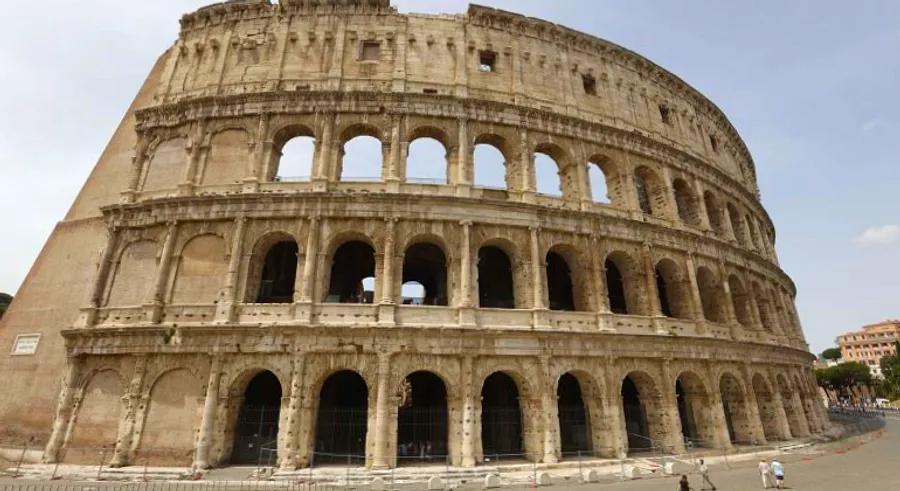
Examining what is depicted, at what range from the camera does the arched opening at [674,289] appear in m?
18.2

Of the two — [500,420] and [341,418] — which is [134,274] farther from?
[500,420]

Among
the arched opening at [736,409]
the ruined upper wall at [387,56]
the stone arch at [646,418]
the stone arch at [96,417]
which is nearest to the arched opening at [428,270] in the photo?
the ruined upper wall at [387,56]

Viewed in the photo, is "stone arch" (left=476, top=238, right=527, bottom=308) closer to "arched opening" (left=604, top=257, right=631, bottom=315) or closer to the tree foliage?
"arched opening" (left=604, top=257, right=631, bottom=315)

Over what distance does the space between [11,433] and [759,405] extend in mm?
27999

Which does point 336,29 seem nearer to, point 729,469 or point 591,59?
point 591,59

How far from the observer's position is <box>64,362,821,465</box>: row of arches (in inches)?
531

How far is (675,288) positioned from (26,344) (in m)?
24.4

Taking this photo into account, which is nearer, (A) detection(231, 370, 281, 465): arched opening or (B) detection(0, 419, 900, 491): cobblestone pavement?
(B) detection(0, 419, 900, 491): cobblestone pavement

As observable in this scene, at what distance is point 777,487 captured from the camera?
11070 millimetres

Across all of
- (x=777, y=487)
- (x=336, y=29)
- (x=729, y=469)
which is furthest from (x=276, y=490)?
(x=336, y=29)

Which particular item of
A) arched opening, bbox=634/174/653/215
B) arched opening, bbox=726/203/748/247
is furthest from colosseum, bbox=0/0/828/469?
arched opening, bbox=726/203/748/247

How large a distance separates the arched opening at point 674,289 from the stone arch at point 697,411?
245 cm

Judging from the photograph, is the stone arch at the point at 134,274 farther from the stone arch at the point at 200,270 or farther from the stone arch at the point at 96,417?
the stone arch at the point at 96,417

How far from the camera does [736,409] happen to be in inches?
718
